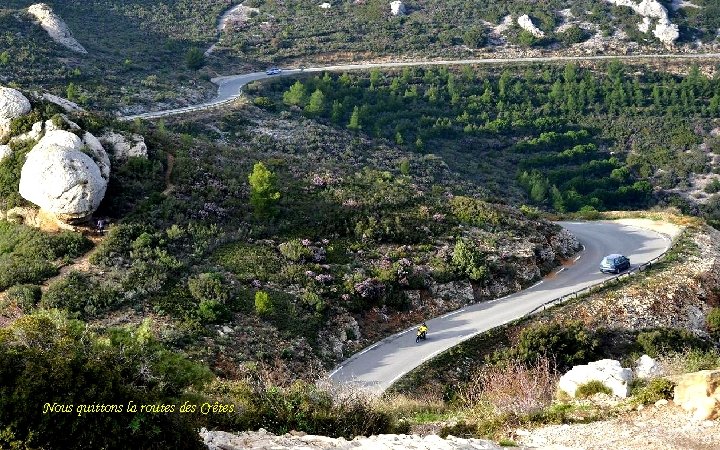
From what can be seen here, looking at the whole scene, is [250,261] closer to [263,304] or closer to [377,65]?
[263,304]

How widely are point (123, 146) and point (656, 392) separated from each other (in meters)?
29.7

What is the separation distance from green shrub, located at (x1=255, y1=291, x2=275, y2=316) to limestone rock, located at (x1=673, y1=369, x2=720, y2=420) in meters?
15.8

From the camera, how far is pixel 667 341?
2898cm

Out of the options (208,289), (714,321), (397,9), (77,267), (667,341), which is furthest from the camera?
(397,9)

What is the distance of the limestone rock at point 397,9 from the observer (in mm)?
109062

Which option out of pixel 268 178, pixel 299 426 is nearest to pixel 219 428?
pixel 299 426

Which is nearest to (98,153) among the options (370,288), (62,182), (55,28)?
(62,182)

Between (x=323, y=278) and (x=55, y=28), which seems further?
(x=55, y=28)

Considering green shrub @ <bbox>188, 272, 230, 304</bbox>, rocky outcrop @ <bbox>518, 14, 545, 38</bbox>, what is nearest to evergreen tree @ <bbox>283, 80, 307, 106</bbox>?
rocky outcrop @ <bbox>518, 14, 545, 38</bbox>

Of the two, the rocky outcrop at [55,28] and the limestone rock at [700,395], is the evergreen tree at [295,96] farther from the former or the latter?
the limestone rock at [700,395]

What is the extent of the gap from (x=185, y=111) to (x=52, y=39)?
24611 mm

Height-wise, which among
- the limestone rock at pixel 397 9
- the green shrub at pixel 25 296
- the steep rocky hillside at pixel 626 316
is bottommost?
the steep rocky hillside at pixel 626 316

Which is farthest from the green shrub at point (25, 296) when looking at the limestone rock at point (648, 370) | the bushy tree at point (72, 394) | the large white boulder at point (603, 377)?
the limestone rock at point (648, 370)

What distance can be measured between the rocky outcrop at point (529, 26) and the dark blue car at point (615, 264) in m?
71.0
